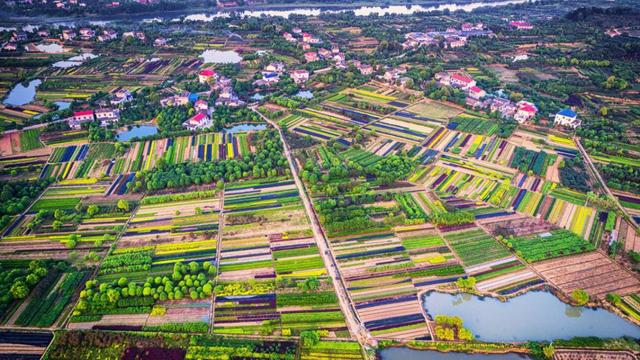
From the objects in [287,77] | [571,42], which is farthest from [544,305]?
[571,42]

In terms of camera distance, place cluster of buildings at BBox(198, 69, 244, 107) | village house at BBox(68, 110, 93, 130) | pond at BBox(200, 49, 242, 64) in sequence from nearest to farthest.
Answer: village house at BBox(68, 110, 93, 130) < cluster of buildings at BBox(198, 69, 244, 107) < pond at BBox(200, 49, 242, 64)

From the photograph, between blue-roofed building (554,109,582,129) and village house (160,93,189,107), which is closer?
blue-roofed building (554,109,582,129)

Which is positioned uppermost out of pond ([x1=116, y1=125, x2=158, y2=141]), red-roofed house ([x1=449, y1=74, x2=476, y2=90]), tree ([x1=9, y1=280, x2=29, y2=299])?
red-roofed house ([x1=449, y1=74, x2=476, y2=90])

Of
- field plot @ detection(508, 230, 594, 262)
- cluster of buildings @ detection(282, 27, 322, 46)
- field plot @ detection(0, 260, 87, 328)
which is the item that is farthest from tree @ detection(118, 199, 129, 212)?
cluster of buildings @ detection(282, 27, 322, 46)

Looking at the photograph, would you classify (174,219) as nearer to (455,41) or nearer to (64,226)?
(64,226)

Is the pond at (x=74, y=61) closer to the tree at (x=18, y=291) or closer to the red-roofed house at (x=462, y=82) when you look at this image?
the tree at (x=18, y=291)

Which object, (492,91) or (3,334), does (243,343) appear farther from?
(492,91)

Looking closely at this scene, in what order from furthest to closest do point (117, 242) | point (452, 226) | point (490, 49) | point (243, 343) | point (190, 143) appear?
point (490, 49), point (190, 143), point (452, 226), point (117, 242), point (243, 343)

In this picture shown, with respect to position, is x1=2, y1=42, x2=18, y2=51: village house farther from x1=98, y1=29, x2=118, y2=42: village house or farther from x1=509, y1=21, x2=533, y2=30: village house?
x1=509, y1=21, x2=533, y2=30: village house
